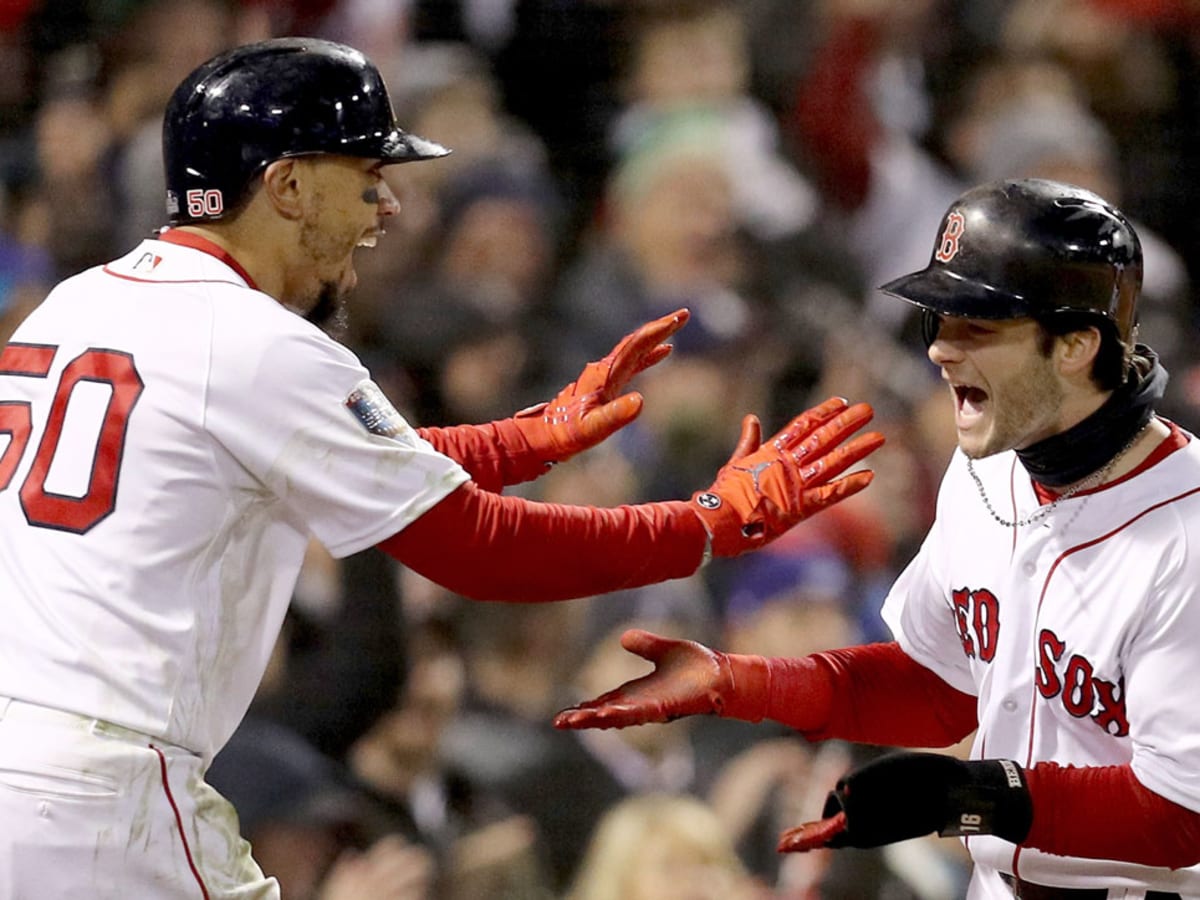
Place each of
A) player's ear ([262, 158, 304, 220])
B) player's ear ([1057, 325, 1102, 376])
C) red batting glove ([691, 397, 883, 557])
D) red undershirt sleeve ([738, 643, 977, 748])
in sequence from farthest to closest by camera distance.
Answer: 1. red undershirt sleeve ([738, 643, 977, 748])
2. red batting glove ([691, 397, 883, 557])
3. player's ear ([262, 158, 304, 220])
4. player's ear ([1057, 325, 1102, 376])

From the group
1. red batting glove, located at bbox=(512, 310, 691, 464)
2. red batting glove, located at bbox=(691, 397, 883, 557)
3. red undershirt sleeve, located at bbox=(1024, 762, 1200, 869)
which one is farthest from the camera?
red batting glove, located at bbox=(512, 310, 691, 464)

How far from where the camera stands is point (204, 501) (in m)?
2.52

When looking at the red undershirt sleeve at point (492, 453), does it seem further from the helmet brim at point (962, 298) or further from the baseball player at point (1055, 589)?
the helmet brim at point (962, 298)

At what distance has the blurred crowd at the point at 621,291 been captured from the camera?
4.56 meters

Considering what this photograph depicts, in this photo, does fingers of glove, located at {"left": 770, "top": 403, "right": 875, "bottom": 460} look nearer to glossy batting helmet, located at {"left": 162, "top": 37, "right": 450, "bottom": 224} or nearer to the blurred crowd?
glossy batting helmet, located at {"left": 162, "top": 37, "right": 450, "bottom": 224}

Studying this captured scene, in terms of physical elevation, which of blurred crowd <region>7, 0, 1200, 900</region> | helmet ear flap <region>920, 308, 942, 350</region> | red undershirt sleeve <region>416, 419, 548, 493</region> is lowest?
blurred crowd <region>7, 0, 1200, 900</region>

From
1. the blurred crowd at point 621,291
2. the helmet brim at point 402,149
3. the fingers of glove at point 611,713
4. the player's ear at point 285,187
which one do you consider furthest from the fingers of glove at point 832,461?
the blurred crowd at point 621,291

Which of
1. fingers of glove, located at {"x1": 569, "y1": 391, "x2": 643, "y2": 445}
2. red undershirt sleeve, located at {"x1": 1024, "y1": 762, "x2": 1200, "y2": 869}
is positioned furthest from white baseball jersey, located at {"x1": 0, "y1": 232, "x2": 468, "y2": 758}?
red undershirt sleeve, located at {"x1": 1024, "y1": 762, "x2": 1200, "y2": 869}

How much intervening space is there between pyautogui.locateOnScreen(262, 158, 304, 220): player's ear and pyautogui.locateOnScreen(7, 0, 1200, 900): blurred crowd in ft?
6.43

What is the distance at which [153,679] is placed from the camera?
2.49 meters

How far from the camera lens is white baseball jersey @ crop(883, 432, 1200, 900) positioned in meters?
2.43

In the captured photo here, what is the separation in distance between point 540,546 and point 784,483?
0.41m

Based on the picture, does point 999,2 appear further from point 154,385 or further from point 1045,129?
point 154,385

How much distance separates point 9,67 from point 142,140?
549 mm
